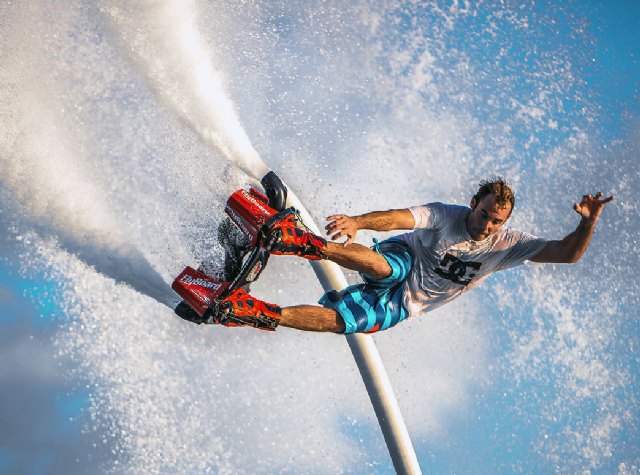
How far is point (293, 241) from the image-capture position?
4805mm

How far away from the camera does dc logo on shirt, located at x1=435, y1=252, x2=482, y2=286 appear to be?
212 inches

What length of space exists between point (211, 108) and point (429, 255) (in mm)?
2954

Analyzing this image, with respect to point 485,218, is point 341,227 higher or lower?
lower

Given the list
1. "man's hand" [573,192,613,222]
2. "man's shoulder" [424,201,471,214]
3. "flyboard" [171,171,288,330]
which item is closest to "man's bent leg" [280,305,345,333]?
"flyboard" [171,171,288,330]

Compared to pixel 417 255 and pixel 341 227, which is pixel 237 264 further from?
pixel 417 255

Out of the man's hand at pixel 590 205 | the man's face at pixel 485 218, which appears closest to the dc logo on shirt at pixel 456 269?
the man's face at pixel 485 218

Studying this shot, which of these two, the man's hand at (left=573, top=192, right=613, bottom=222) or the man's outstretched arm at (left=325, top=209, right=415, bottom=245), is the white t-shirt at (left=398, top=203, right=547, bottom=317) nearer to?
the man's outstretched arm at (left=325, top=209, right=415, bottom=245)

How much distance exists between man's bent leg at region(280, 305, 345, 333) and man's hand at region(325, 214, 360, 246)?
91cm

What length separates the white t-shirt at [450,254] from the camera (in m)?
5.26

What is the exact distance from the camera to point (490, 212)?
5023 millimetres

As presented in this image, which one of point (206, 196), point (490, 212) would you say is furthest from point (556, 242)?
point (206, 196)

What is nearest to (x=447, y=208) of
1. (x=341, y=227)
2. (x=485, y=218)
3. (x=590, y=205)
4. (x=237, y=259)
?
(x=485, y=218)

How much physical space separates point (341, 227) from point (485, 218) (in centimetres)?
120

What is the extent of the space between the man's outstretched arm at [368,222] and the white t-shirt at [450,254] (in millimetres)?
275
